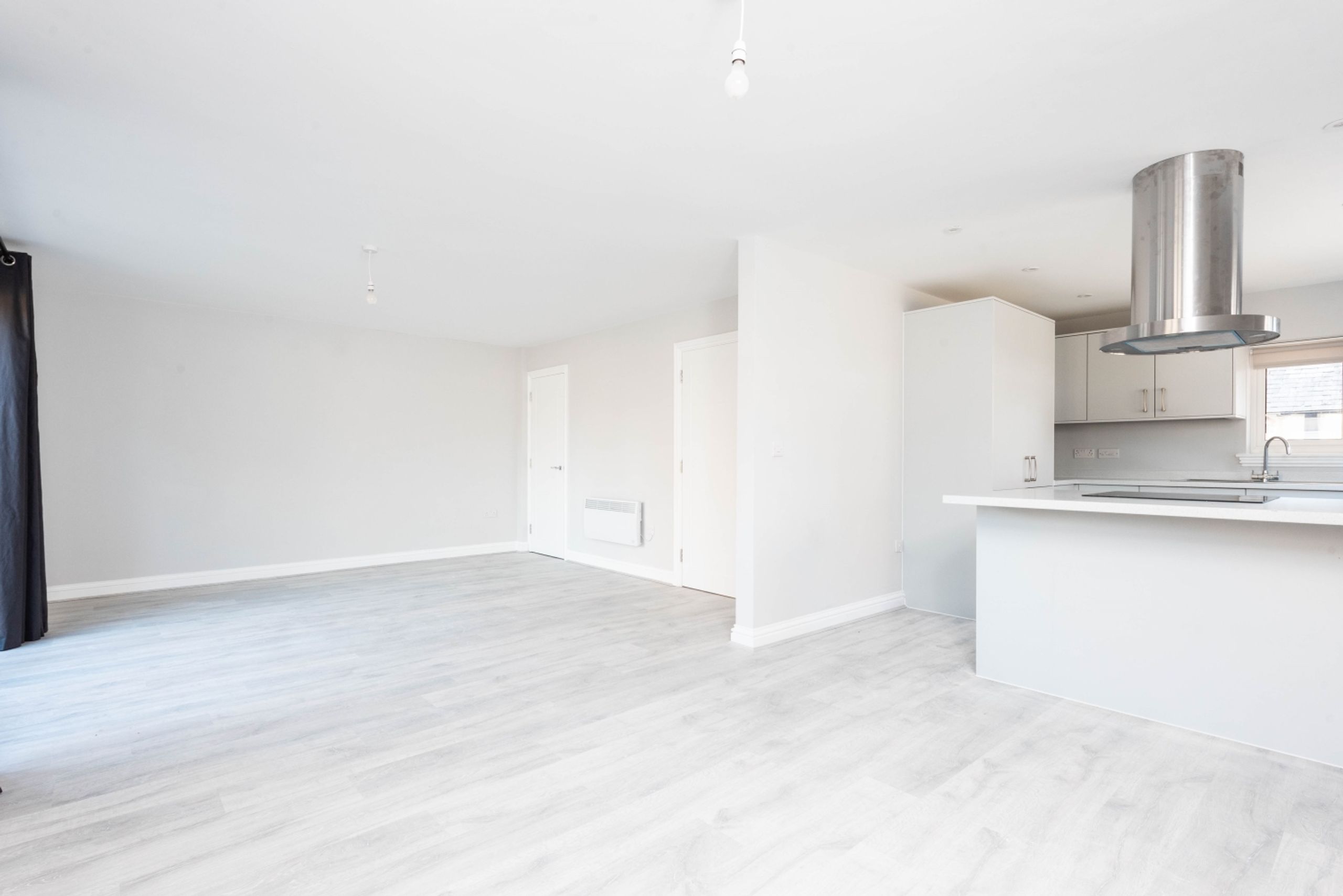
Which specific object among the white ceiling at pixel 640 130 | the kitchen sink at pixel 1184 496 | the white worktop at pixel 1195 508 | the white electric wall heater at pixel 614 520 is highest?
the white ceiling at pixel 640 130

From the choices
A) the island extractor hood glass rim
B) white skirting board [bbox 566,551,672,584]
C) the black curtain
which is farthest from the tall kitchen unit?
the black curtain

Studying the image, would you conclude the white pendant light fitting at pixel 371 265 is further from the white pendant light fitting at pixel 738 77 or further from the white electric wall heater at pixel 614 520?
the white pendant light fitting at pixel 738 77

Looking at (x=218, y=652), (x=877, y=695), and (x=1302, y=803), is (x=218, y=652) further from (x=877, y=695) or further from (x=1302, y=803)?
(x=1302, y=803)

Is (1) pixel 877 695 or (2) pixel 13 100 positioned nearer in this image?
(2) pixel 13 100

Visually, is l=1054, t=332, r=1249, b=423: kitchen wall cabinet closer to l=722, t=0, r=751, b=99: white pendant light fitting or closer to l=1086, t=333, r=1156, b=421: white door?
l=1086, t=333, r=1156, b=421: white door

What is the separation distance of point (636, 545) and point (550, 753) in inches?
143

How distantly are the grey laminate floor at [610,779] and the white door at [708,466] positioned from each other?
1.54 meters

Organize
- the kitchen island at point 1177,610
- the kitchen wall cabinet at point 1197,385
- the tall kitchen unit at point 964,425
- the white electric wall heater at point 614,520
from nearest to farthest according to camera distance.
A: 1. the kitchen island at point 1177,610
2. the tall kitchen unit at point 964,425
3. the kitchen wall cabinet at point 1197,385
4. the white electric wall heater at point 614,520

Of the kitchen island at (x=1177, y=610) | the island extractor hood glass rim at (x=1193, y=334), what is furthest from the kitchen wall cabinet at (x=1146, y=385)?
the kitchen island at (x=1177, y=610)

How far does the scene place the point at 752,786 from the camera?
220cm

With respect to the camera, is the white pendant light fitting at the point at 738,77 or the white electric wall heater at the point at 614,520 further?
the white electric wall heater at the point at 614,520

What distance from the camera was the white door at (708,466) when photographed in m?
5.21

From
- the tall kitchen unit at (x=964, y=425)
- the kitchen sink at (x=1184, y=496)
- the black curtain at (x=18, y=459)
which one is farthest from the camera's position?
the tall kitchen unit at (x=964, y=425)

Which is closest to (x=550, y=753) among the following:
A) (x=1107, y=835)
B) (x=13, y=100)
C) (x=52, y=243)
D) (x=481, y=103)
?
(x=1107, y=835)
